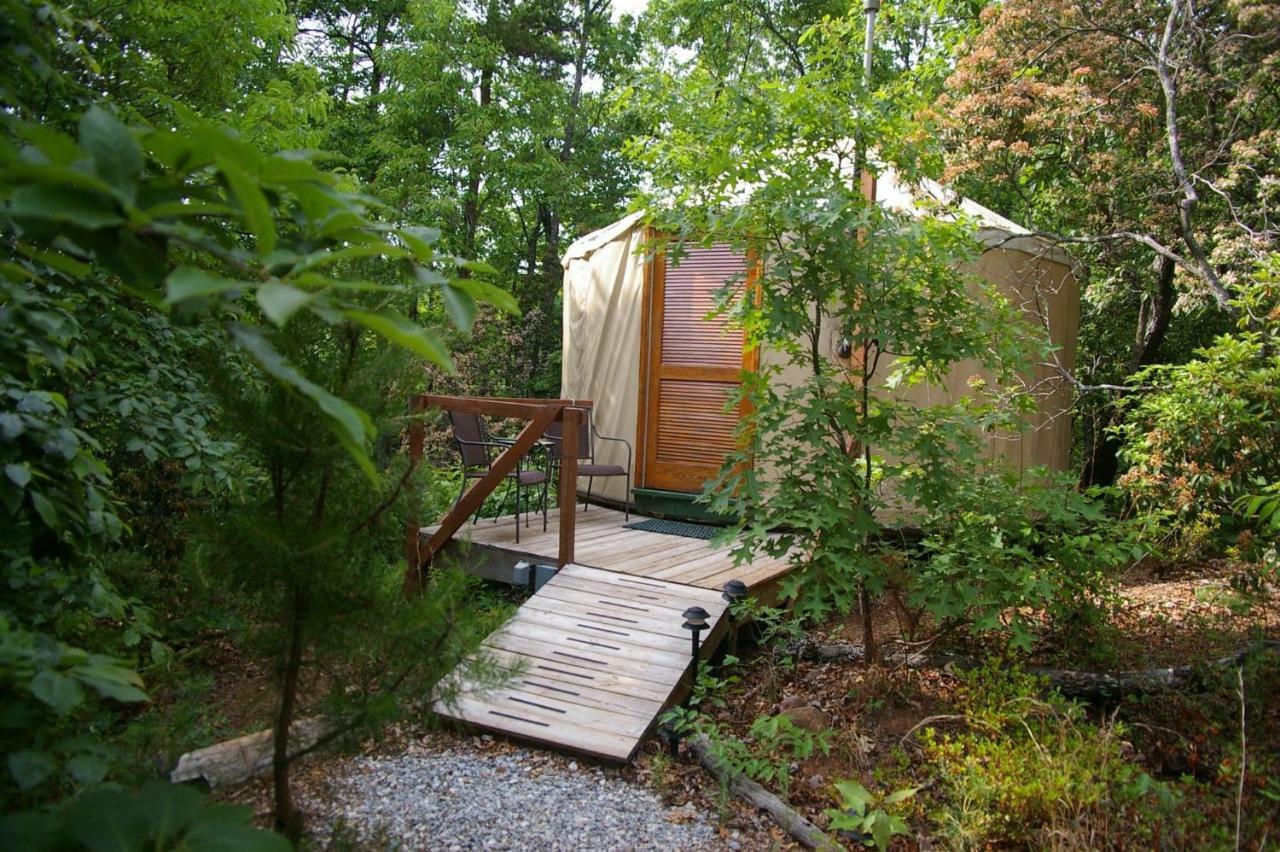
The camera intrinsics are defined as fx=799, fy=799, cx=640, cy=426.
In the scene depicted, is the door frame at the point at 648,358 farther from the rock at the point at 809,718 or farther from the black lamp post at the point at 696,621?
the rock at the point at 809,718

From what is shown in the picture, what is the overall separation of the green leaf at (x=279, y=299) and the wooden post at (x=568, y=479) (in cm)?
339

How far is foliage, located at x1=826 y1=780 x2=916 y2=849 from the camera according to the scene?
223 centimetres

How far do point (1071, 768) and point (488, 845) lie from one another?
67.6 inches

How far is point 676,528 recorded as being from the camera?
18.3ft

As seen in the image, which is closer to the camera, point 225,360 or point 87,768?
point 87,768

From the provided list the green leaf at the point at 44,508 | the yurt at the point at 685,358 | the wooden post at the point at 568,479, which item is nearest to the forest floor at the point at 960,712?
the wooden post at the point at 568,479

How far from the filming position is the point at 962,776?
2.45m

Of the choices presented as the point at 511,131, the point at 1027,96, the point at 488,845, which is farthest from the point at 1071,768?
the point at 511,131

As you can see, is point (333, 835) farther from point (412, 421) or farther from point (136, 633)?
point (136, 633)

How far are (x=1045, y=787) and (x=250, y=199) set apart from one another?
8.08 ft

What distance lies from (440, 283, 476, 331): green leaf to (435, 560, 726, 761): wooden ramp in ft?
6.46

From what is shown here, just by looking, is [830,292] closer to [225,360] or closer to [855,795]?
[855,795]

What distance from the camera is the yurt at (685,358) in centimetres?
555

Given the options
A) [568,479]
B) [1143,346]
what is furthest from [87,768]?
[1143,346]
